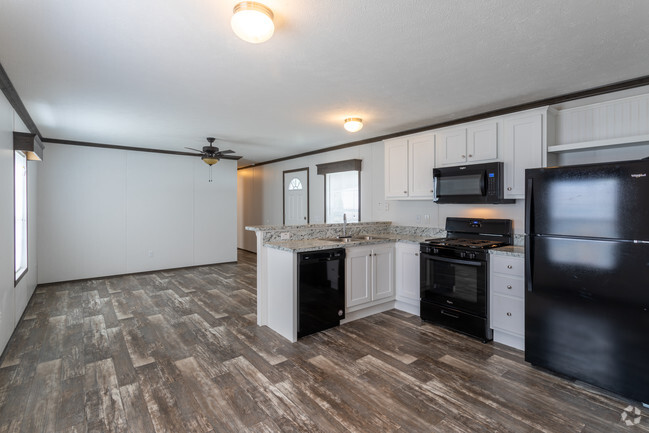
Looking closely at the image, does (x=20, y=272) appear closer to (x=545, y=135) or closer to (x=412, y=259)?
(x=412, y=259)

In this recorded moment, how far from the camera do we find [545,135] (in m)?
3.16

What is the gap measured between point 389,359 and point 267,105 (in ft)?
9.38

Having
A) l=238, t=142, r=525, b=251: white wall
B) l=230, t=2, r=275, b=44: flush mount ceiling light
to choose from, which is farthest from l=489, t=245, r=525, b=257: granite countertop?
l=230, t=2, r=275, b=44: flush mount ceiling light

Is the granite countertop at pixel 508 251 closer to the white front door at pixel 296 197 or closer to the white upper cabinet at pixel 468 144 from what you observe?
the white upper cabinet at pixel 468 144

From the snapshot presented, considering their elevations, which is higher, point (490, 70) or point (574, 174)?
point (490, 70)

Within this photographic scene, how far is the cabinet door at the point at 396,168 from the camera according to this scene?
4.44m

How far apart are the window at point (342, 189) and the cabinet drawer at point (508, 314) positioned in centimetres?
292

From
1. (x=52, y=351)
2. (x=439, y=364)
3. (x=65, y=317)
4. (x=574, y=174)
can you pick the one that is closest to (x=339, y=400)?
(x=439, y=364)

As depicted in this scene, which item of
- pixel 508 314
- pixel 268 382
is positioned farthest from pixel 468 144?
pixel 268 382

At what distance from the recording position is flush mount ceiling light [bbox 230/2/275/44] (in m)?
1.73

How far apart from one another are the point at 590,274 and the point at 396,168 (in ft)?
8.61

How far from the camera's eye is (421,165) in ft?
13.9

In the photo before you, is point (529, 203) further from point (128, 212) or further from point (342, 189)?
point (128, 212)

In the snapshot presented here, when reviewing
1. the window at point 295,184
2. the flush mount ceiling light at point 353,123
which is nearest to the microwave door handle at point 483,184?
the flush mount ceiling light at point 353,123
